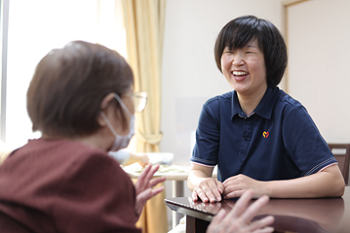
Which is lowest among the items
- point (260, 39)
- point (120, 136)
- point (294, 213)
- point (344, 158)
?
point (344, 158)

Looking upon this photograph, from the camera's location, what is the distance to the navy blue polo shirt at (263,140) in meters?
1.19

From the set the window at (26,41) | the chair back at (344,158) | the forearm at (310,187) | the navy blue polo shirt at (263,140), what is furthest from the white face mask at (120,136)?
the chair back at (344,158)

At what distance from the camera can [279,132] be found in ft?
4.18

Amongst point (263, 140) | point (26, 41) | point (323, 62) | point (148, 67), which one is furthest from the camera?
point (148, 67)

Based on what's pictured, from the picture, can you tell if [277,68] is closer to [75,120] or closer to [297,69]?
[75,120]

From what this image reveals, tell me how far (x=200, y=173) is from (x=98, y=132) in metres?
0.72

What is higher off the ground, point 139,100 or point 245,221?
point 139,100

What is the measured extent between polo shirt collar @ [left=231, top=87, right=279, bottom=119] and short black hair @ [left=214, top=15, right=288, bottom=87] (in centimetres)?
8

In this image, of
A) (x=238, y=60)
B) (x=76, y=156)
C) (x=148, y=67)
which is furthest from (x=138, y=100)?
(x=148, y=67)

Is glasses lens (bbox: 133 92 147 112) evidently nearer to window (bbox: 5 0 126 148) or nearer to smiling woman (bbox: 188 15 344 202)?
smiling woman (bbox: 188 15 344 202)

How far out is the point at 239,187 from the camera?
1.04 metres

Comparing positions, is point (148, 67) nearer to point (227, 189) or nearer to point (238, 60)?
point (238, 60)

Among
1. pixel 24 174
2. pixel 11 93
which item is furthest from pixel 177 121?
pixel 24 174

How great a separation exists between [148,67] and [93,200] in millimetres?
2857
